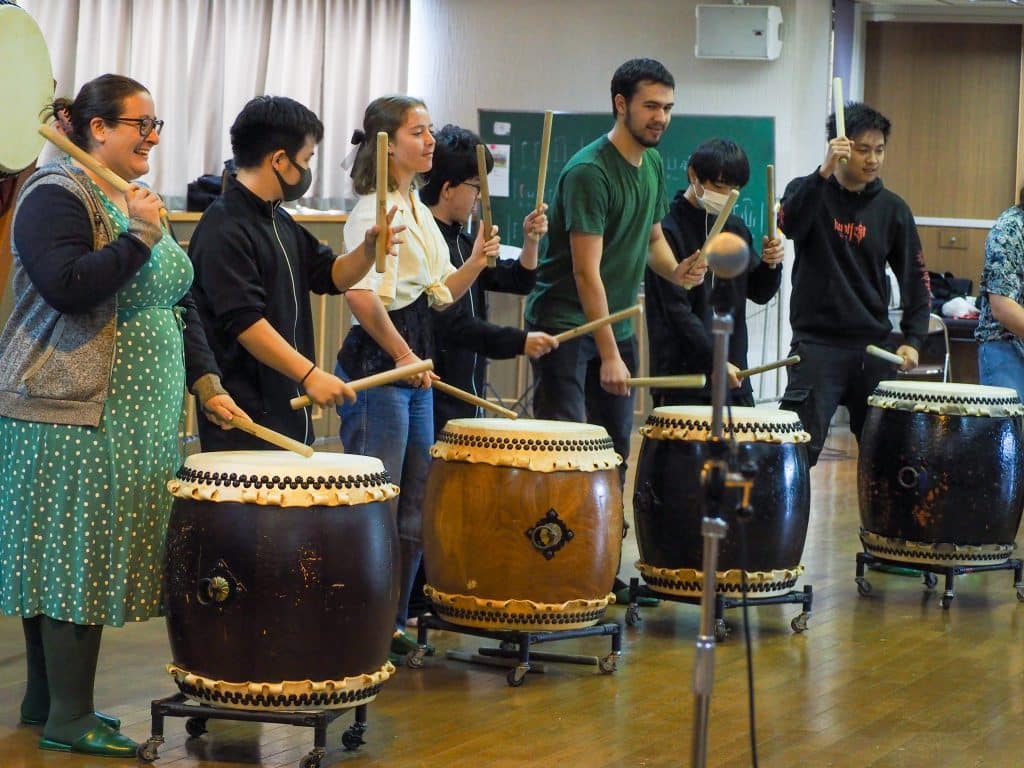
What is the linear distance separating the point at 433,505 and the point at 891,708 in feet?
3.99

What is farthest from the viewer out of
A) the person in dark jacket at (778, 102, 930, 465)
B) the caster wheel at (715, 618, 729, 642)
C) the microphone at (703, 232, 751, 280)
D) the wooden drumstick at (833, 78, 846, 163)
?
the person in dark jacket at (778, 102, 930, 465)

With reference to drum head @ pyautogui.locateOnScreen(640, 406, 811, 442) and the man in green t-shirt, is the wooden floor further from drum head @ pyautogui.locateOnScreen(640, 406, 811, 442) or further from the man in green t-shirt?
the man in green t-shirt

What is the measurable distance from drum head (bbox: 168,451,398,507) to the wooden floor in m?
0.56

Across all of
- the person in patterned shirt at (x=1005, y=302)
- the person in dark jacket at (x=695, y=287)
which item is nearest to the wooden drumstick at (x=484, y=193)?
the person in dark jacket at (x=695, y=287)

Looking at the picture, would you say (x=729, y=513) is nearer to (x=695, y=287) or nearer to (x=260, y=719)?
(x=695, y=287)

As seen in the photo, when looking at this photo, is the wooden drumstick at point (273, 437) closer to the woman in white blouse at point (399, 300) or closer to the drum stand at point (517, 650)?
the woman in white blouse at point (399, 300)

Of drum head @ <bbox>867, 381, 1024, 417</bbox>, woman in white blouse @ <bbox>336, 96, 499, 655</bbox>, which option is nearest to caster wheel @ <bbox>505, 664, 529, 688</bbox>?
woman in white blouse @ <bbox>336, 96, 499, 655</bbox>

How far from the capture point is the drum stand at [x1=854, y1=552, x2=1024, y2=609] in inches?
195

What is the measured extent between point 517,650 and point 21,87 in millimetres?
1864

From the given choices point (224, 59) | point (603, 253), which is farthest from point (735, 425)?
point (224, 59)

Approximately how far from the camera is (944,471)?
486cm

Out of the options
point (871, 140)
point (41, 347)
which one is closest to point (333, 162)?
point (871, 140)

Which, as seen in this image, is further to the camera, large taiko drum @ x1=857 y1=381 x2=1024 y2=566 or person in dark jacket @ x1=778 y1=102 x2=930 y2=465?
person in dark jacket @ x1=778 y1=102 x2=930 y2=465

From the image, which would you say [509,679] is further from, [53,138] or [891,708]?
[53,138]
